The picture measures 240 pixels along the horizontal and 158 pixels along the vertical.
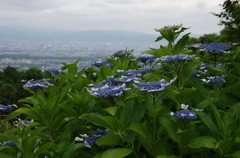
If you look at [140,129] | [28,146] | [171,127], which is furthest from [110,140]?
[28,146]

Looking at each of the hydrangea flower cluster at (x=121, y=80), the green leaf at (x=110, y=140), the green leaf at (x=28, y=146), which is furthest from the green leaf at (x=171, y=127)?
the green leaf at (x=28, y=146)

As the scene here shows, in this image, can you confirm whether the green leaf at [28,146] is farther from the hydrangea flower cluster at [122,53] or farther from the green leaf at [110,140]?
the hydrangea flower cluster at [122,53]

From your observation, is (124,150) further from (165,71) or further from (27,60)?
(27,60)

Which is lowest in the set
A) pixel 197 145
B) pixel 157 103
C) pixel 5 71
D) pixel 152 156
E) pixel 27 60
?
pixel 27 60

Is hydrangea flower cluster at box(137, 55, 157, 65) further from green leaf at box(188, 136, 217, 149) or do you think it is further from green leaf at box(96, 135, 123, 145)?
green leaf at box(188, 136, 217, 149)

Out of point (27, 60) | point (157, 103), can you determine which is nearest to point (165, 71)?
point (157, 103)

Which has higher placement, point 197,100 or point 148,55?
point 148,55

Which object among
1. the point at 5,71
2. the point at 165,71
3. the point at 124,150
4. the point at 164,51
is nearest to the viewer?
the point at 124,150
